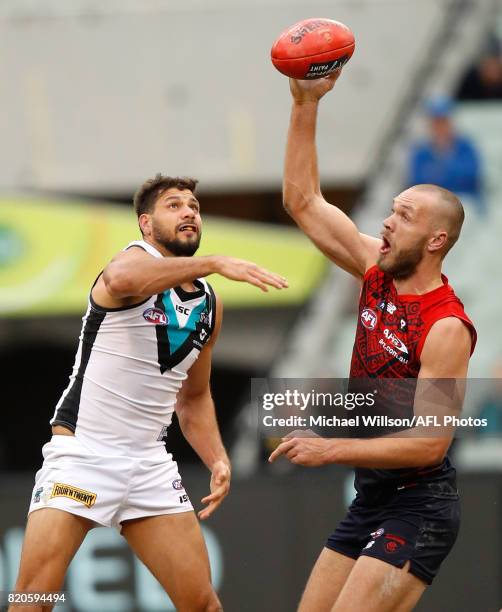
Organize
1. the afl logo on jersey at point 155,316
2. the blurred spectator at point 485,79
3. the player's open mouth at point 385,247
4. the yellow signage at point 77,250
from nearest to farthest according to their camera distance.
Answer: the player's open mouth at point 385,247, the afl logo on jersey at point 155,316, the blurred spectator at point 485,79, the yellow signage at point 77,250

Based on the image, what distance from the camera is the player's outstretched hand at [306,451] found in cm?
621

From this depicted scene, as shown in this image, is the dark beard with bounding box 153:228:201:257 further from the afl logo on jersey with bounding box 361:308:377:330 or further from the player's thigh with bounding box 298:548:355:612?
the player's thigh with bounding box 298:548:355:612

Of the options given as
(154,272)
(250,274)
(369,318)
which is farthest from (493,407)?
(250,274)

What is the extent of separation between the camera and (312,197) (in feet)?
23.4

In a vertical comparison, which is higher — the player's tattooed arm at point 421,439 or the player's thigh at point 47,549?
the player's tattooed arm at point 421,439

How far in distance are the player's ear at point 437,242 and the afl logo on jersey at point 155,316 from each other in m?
1.42

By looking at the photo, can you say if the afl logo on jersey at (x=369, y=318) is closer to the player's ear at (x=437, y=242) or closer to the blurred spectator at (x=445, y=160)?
the player's ear at (x=437, y=242)

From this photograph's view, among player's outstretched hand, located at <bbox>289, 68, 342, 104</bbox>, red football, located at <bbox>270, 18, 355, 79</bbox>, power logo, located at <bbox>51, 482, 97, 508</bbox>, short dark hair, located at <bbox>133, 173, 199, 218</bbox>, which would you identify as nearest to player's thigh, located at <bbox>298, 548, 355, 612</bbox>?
power logo, located at <bbox>51, 482, 97, 508</bbox>

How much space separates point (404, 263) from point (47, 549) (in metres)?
2.25

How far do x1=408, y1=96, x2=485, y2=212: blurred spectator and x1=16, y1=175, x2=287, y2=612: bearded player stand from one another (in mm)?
6012

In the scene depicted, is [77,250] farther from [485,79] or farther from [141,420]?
[141,420]

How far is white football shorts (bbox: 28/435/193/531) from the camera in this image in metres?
6.81

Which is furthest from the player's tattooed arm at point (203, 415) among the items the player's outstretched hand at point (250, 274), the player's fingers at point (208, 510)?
the player's outstretched hand at point (250, 274)

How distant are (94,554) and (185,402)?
3369 millimetres
